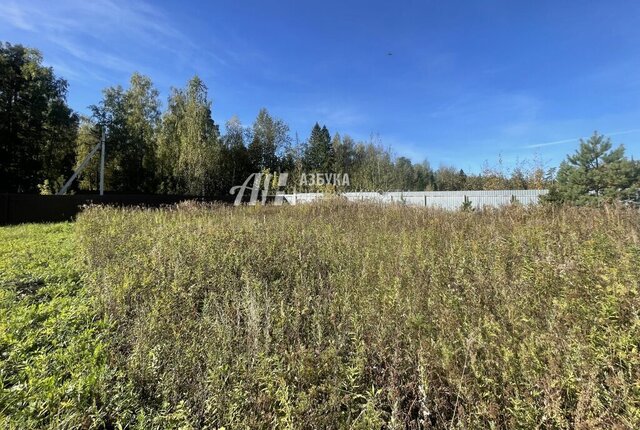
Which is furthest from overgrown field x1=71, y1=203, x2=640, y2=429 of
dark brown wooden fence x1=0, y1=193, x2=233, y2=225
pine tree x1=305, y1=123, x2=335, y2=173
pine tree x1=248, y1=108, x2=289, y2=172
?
pine tree x1=305, y1=123, x2=335, y2=173

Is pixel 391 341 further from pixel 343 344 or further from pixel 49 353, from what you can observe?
pixel 49 353

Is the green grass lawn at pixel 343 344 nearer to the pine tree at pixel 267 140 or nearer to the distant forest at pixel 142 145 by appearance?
the distant forest at pixel 142 145

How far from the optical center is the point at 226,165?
28562 millimetres

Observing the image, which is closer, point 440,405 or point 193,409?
point 440,405

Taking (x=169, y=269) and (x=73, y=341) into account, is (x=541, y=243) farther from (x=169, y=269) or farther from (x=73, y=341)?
(x=73, y=341)

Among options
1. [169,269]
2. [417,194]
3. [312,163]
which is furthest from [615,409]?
[312,163]

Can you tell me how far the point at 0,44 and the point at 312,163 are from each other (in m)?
27.8

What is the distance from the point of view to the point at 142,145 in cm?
2678

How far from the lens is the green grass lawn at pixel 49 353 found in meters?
1.58

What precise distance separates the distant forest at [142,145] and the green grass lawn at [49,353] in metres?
17.4

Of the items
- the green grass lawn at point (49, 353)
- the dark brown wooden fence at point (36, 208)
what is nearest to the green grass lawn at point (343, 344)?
the green grass lawn at point (49, 353)

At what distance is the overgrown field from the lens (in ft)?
4.66

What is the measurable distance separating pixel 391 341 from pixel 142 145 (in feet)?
96.4

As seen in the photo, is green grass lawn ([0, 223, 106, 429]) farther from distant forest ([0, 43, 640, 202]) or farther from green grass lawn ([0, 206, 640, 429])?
distant forest ([0, 43, 640, 202])
